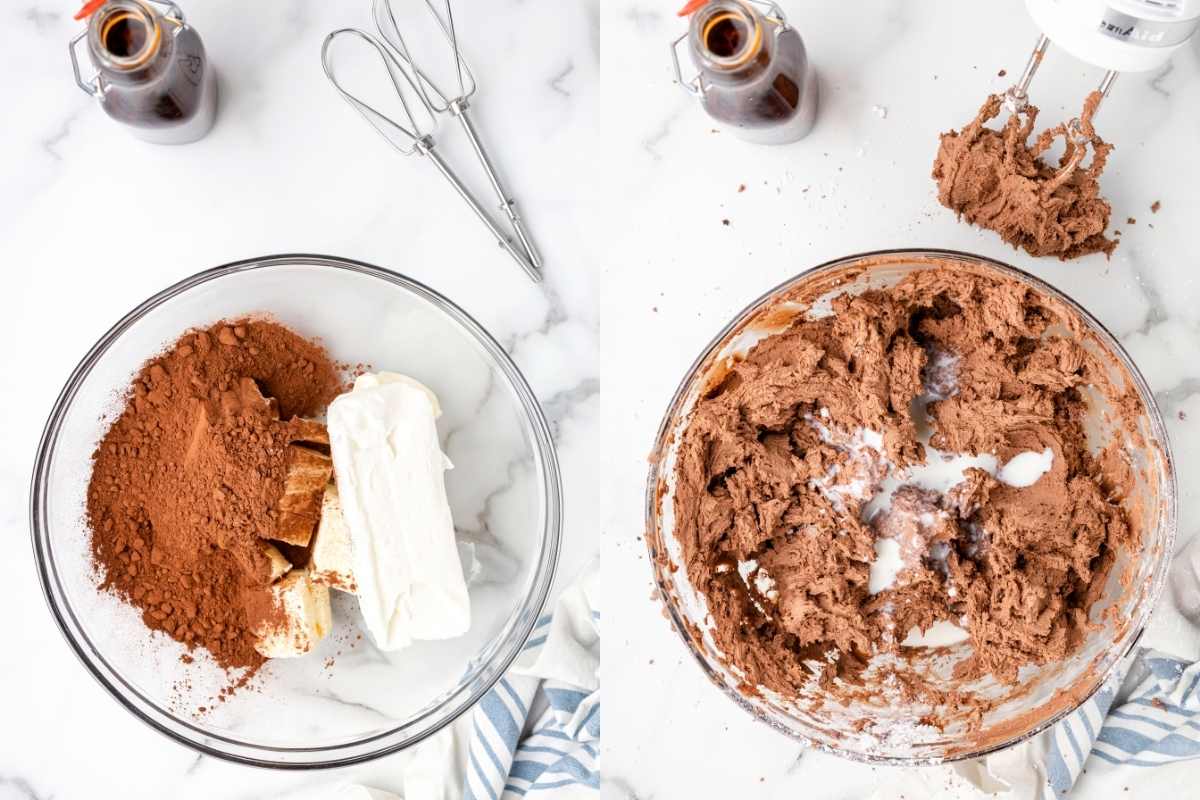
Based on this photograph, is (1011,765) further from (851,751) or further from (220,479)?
(220,479)

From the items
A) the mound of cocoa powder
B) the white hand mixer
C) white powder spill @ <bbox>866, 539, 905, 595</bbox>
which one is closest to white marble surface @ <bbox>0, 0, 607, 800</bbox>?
the mound of cocoa powder

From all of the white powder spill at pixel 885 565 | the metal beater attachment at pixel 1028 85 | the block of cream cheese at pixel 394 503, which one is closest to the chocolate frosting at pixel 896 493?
the white powder spill at pixel 885 565

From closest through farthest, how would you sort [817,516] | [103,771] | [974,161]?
[974,161], [817,516], [103,771]

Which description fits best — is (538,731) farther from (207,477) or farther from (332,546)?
(207,477)

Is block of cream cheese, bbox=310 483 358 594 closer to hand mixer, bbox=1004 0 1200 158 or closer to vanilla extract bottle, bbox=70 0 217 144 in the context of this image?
vanilla extract bottle, bbox=70 0 217 144

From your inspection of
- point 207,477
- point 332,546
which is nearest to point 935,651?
point 332,546

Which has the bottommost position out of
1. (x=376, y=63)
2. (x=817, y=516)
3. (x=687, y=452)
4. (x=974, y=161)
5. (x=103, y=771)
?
(x=103, y=771)

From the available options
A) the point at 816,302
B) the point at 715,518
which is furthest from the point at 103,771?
the point at 816,302

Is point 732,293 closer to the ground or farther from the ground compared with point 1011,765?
farther from the ground
